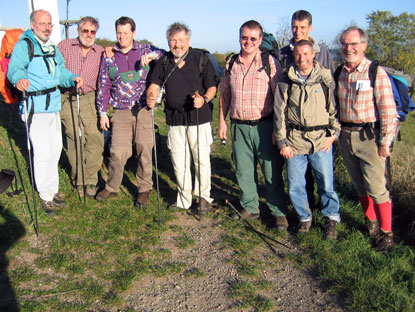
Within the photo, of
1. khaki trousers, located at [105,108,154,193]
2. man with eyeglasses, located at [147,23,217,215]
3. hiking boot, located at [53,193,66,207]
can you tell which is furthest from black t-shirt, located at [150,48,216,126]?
hiking boot, located at [53,193,66,207]

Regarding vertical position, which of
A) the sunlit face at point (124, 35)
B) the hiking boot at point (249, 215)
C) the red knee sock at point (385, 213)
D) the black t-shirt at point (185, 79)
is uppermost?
the sunlit face at point (124, 35)

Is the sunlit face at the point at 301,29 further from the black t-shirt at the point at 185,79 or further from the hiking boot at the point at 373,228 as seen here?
the hiking boot at the point at 373,228

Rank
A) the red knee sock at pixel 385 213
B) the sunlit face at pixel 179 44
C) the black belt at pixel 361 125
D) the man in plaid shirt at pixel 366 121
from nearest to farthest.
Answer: the man in plaid shirt at pixel 366 121 → the black belt at pixel 361 125 → the red knee sock at pixel 385 213 → the sunlit face at pixel 179 44

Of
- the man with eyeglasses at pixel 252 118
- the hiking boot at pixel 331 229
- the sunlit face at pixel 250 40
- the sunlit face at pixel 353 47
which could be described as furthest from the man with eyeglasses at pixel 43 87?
the hiking boot at pixel 331 229

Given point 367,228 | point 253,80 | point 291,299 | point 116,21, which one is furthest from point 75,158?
point 367,228

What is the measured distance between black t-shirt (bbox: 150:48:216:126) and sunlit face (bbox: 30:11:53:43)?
1.37 meters

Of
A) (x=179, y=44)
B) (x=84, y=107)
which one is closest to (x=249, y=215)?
(x=179, y=44)

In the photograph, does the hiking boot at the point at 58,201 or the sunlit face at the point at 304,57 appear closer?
the sunlit face at the point at 304,57

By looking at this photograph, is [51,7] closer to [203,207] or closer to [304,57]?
[203,207]

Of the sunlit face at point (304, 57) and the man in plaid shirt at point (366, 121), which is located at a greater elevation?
the sunlit face at point (304, 57)

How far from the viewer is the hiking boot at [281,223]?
493 cm

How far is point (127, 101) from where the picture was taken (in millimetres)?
5383

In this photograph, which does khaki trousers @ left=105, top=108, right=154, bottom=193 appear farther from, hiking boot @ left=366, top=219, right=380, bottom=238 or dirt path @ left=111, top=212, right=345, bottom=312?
hiking boot @ left=366, top=219, right=380, bottom=238

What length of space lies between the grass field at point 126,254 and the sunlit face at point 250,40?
2187 millimetres
